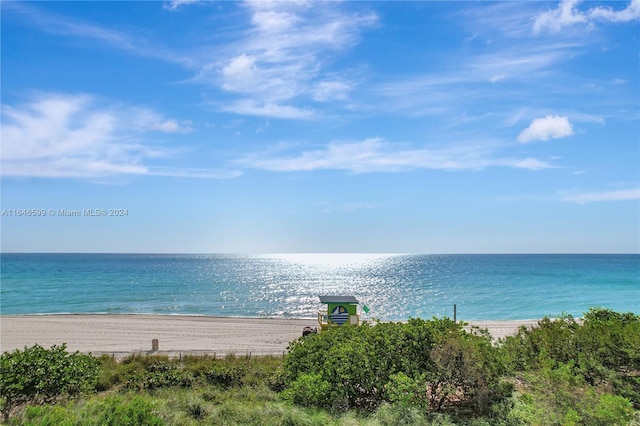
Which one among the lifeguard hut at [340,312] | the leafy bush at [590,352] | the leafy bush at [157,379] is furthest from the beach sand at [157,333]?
the leafy bush at [590,352]

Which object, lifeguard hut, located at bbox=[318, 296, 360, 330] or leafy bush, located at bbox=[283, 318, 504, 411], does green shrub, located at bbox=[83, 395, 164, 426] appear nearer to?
leafy bush, located at bbox=[283, 318, 504, 411]

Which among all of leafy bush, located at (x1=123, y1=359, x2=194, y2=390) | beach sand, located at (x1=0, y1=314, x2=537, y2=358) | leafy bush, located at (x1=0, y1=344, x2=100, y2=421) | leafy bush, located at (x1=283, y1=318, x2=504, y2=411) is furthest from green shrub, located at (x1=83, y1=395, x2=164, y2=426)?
beach sand, located at (x1=0, y1=314, x2=537, y2=358)

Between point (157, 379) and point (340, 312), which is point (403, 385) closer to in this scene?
point (157, 379)

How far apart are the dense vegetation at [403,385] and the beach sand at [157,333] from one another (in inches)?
433

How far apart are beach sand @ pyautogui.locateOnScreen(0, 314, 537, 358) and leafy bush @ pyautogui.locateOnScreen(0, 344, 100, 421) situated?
408 inches

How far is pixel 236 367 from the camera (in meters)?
13.3

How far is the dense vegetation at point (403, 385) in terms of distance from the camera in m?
7.14

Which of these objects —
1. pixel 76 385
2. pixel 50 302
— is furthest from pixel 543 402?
pixel 50 302

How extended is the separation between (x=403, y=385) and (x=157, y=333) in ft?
77.2

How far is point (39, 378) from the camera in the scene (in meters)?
9.05

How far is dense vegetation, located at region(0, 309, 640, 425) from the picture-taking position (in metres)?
7.14

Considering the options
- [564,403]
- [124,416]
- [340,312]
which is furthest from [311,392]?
[340,312]

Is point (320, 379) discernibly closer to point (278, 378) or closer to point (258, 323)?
point (278, 378)

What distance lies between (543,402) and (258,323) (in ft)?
82.5
